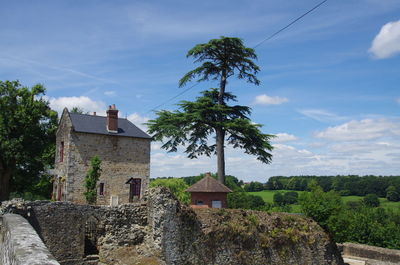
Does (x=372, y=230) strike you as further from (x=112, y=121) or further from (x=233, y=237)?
(x=112, y=121)

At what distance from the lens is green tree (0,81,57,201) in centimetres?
2436

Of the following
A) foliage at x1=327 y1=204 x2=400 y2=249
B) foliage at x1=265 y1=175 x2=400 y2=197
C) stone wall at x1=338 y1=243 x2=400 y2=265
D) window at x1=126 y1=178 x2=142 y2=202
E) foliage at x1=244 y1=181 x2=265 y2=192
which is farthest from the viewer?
foliage at x1=244 y1=181 x2=265 y2=192

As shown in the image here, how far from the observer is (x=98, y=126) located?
22.1 m

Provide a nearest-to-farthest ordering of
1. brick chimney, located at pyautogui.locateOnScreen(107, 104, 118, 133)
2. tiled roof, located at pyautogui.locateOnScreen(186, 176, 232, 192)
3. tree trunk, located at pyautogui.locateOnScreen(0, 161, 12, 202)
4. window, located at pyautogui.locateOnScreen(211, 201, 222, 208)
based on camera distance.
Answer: tiled roof, located at pyautogui.locateOnScreen(186, 176, 232, 192)
window, located at pyautogui.locateOnScreen(211, 201, 222, 208)
brick chimney, located at pyautogui.locateOnScreen(107, 104, 118, 133)
tree trunk, located at pyautogui.locateOnScreen(0, 161, 12, 202)

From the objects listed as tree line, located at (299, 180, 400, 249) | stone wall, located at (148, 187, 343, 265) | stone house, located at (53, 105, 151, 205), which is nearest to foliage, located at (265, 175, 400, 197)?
tree line, located at (299, 180, 400, 249)

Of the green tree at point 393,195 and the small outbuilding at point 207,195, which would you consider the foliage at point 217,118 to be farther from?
the green tree at point 393,195

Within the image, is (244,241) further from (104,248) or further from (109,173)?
(109,173)

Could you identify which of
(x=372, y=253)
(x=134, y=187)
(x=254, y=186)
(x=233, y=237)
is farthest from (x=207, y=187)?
(x=254, y=186)

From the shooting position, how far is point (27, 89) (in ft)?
84.3

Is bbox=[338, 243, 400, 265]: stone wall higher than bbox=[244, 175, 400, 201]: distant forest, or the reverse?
bbox=[244, 175, 400, 201]: distant forest

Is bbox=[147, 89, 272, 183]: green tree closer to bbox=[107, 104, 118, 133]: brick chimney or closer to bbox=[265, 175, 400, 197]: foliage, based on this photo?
bbox=[107, 104, 118, 133]: brick chimney

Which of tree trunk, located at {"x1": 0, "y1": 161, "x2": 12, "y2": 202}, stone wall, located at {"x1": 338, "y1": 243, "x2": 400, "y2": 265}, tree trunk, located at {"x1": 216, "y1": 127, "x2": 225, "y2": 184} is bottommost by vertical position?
stone wall, located at {"x1": 338, "y1": 243, "x2": 400, "y2": 265}

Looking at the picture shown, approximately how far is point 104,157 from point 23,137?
711cm

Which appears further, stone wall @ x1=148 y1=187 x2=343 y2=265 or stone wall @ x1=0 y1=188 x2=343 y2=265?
stone wall @ x1=148 y1=187 x2=343 y2=265
